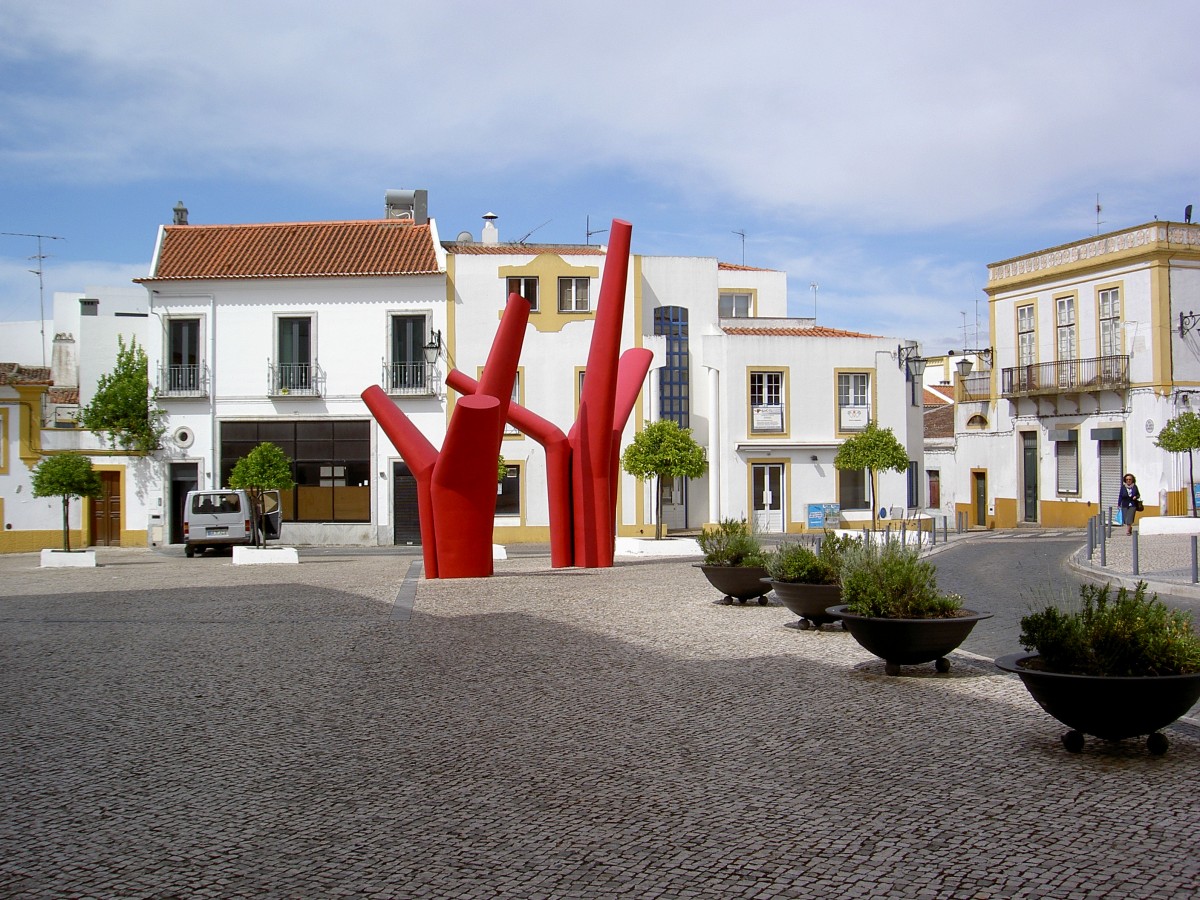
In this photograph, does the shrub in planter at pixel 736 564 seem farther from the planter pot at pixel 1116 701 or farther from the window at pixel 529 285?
the window at pixel 529 285

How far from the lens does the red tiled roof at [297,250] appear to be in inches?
1353

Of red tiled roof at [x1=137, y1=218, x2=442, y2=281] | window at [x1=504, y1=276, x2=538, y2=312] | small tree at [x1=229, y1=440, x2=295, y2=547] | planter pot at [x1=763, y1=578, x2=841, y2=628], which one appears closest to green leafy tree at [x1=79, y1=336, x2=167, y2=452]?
red tiled roof at [x1=137, y1=218, x2=442, y2=281]

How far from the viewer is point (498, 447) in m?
17.4

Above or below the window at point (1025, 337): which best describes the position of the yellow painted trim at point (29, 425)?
below

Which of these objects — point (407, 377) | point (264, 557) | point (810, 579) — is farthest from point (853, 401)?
point (810, 579)

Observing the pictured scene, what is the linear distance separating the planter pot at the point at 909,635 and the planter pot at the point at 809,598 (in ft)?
7.98

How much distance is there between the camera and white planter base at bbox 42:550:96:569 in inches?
955

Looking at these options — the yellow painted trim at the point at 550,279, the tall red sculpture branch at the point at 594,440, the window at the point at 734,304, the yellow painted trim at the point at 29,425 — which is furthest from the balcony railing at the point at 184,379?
the window at the point at 734,304

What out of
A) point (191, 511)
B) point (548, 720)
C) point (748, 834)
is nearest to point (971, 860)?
point (748, 834)

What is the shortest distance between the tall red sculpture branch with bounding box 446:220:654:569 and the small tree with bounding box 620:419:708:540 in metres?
9.08

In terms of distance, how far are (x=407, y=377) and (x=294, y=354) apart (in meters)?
3.46

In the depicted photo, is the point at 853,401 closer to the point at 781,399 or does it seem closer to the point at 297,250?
the point at 781,399

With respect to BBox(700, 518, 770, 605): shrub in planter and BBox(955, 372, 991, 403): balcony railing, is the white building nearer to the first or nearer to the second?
BBox(955, 372, 991, 403): balcony railing

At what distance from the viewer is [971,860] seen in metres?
4.56
